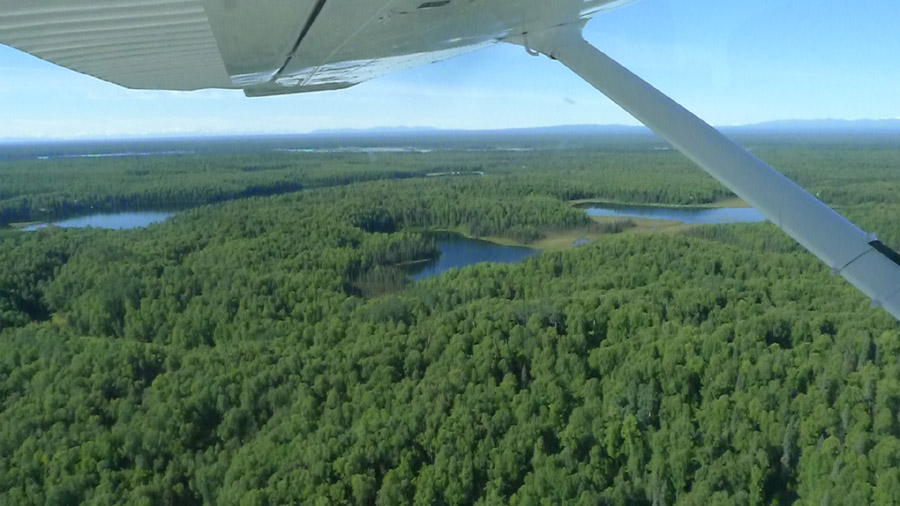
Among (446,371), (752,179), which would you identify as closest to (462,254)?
(446,371)

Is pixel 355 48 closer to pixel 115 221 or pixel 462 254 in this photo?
pixel 462 254

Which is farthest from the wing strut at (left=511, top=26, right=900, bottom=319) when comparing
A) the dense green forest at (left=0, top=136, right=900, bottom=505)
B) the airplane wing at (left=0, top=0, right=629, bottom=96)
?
the dense green forest at (left=0, top=136, right=900, bottom=505)

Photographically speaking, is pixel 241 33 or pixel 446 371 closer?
pixel 241 33

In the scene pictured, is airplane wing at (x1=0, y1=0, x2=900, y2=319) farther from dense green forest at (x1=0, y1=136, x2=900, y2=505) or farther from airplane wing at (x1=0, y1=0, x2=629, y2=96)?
dense green forest at (x1=0, y1=136, x2=900, y2=505)

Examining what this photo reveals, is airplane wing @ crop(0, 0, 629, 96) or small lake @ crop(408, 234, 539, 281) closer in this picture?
airplane wing @ crop(0, 0, 629, 96)

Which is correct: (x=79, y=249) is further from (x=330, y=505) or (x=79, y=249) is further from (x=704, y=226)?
(x=704, y=226)

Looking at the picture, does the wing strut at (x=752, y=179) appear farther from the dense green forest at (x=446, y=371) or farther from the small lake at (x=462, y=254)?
the small lake at (x=462, y=254)
